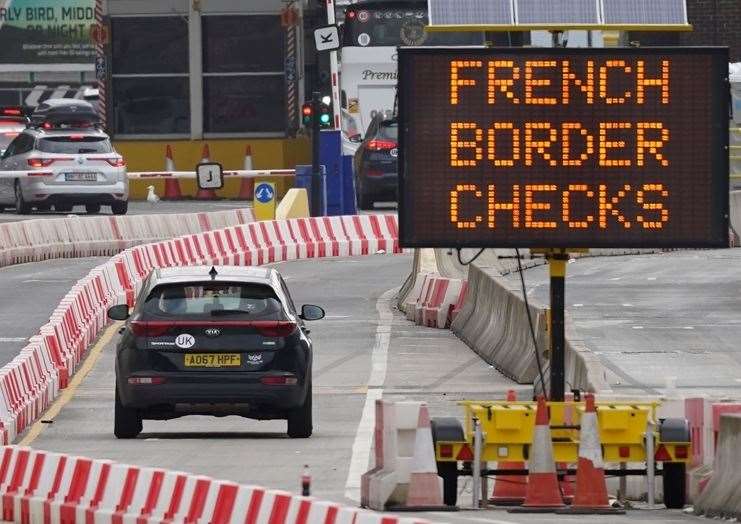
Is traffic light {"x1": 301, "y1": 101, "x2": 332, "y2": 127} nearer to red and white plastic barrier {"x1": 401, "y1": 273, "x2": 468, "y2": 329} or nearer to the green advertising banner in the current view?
red and white plastic barrier {"x1": 401, "y1": 273, "x2": 468, "y2": 329}

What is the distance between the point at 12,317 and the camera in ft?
101

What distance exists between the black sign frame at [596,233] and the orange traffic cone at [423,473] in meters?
1.10

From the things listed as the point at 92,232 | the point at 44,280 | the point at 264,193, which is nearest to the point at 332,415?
the point at 44,280

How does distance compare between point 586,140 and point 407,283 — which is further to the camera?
point 407,283

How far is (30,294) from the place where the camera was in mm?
33906

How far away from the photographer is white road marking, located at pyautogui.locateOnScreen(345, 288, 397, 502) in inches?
679

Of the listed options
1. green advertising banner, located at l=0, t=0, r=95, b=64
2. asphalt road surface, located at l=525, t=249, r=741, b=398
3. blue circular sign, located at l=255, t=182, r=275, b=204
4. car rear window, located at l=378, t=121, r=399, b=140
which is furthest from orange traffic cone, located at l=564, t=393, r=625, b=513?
green advertising banner, located at l=0, t=0, r=95, b=64

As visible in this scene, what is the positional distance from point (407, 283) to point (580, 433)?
A: 17.7 m

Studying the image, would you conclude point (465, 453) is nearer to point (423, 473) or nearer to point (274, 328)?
point (423, 473)

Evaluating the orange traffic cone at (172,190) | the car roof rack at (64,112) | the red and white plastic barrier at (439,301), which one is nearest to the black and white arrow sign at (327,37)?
the orange traffic cone at (172,190)

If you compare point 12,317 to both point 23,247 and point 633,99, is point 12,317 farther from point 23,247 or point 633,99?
point 633,99

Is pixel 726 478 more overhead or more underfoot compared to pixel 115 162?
more underfoot

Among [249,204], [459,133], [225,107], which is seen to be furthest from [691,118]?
[225,107]

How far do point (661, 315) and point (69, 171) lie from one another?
17.5 m
